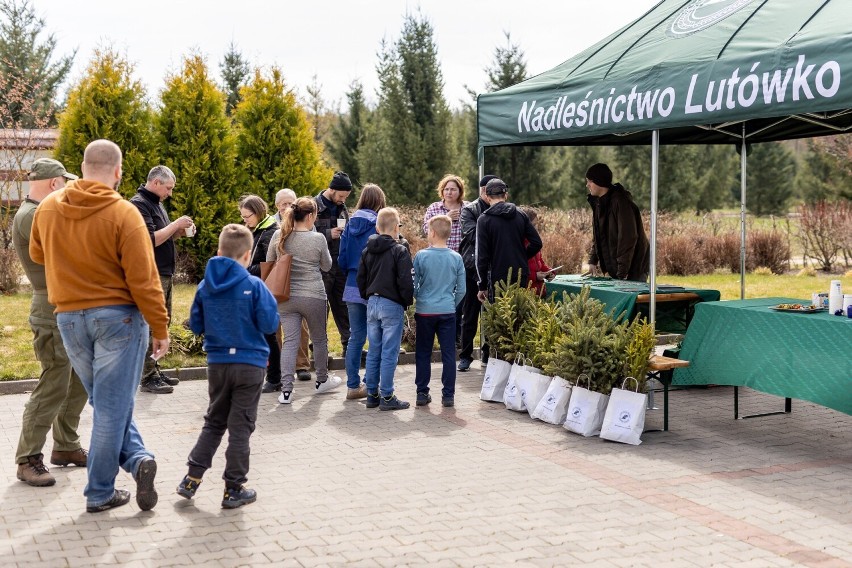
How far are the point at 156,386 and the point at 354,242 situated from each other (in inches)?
91.8

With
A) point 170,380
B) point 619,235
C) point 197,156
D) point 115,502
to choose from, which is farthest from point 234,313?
point 197,156

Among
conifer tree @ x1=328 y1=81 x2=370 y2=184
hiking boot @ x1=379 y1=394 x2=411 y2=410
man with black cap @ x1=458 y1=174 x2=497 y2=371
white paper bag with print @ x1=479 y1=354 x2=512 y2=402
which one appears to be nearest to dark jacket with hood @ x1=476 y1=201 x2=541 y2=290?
man with black cap @ x1=458 y1=174 x2=497 y2=371

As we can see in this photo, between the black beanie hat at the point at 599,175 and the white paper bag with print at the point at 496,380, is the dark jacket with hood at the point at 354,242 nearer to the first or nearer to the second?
the white paper bag with print at the point at 496,380

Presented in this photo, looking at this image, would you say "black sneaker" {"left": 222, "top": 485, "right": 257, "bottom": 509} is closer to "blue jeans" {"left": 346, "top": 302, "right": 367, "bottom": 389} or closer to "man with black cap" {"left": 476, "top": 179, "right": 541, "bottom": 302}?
"blue jeans" {"left": 346, "top": 302, "right": 367, "bottom": 389}

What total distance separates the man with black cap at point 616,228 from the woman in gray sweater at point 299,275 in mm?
2955

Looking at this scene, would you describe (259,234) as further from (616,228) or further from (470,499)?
(470,499)

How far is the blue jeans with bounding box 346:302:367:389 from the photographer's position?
28.8ft

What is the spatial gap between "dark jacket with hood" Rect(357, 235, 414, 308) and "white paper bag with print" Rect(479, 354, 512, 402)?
108cm

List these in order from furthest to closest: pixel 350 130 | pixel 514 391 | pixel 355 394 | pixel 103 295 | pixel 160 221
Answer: pixel 350 130, pixel 355 394, pixel 160 221, pixel 514 391, pixel 103 295

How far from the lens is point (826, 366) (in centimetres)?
675

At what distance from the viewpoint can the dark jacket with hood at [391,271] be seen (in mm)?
8078

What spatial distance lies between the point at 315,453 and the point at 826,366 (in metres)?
3.64

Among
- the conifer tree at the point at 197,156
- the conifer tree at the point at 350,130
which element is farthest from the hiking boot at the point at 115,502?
the conifer tree at the point at 350,130

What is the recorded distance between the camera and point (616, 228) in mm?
9836
